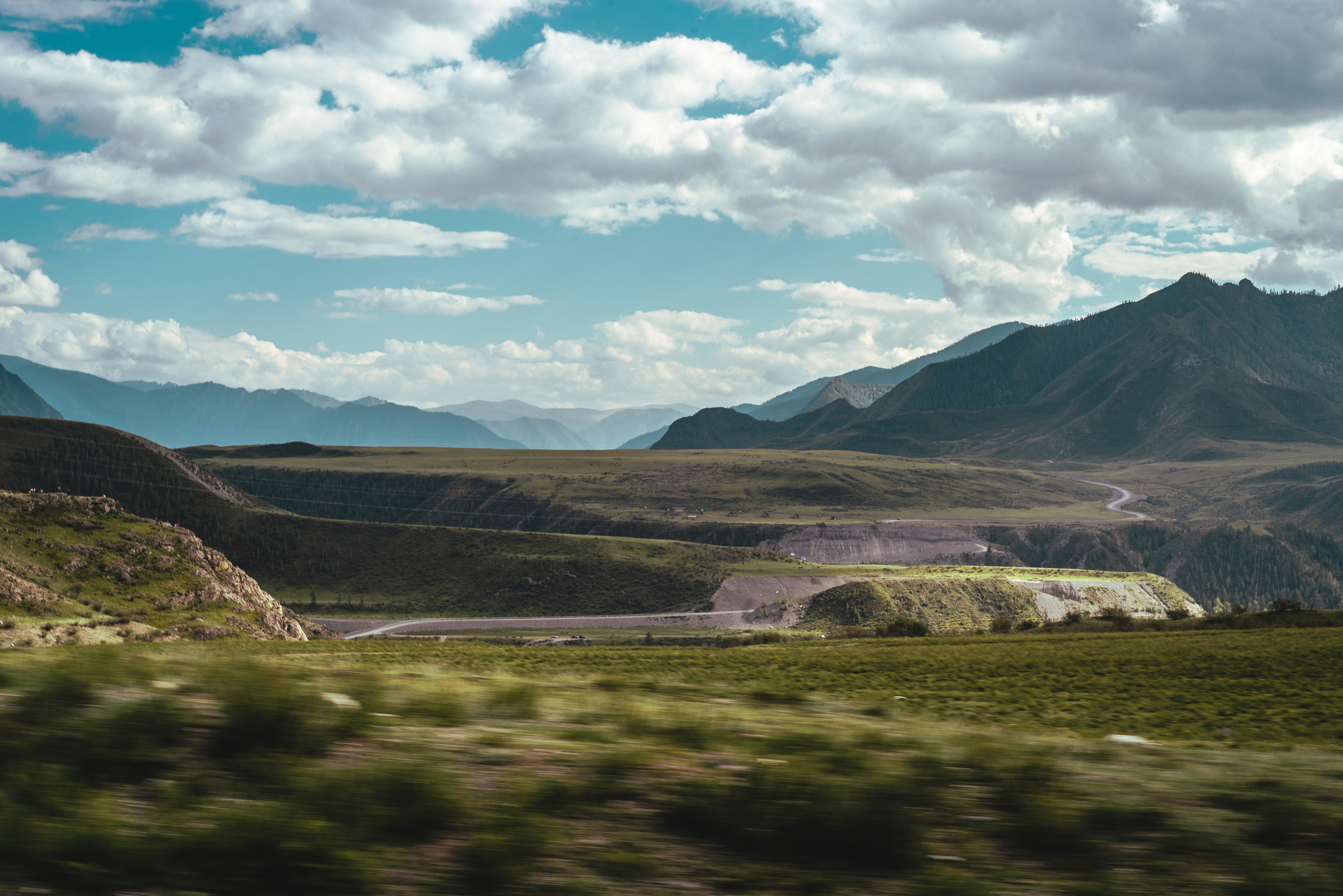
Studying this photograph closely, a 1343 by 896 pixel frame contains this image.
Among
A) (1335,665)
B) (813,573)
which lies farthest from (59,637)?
(813,573)

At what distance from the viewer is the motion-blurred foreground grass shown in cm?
449

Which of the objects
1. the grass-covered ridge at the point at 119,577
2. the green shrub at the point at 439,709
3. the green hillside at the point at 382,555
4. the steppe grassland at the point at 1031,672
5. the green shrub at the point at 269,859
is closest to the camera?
the green shrub at the point at 269,859

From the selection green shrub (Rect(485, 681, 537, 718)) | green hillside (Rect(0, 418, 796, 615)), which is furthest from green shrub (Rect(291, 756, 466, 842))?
green hillside (Rect(0, 418, 796, 615))

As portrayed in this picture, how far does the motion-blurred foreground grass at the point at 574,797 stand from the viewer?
14.7 ft

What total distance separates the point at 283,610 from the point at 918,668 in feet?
169

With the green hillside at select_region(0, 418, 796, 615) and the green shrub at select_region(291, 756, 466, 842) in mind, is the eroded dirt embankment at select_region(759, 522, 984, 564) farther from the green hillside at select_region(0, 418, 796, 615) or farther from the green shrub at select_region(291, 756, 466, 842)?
the green shrub at select_region(291, 756, 466, 842)

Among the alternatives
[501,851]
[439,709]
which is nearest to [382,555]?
[439,709]

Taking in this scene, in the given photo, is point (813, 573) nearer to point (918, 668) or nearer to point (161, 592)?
point (161, 592)

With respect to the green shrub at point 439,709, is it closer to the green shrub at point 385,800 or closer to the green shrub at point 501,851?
the green shrub at point 385,800

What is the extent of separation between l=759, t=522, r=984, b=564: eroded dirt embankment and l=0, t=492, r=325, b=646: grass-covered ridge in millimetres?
104881

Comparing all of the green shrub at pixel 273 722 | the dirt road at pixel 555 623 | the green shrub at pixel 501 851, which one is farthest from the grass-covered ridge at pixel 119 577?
the green shrub at pixel 501 851

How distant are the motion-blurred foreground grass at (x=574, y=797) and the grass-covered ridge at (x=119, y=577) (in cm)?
3893

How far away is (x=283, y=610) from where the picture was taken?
6494 centimetres

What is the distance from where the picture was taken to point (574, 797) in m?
5.27
